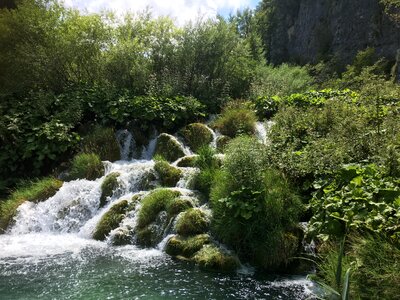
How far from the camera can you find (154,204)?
7.95 meters

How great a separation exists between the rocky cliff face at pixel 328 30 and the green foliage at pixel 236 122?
1533 cm

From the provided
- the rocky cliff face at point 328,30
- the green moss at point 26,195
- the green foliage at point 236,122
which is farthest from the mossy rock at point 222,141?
the rocky cliff face at point 328,30

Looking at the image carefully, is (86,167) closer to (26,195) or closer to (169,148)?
(26,195)

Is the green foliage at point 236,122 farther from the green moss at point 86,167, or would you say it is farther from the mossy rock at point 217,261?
the mossy rock at point 217,261

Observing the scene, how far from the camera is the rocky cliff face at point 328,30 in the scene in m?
26.0

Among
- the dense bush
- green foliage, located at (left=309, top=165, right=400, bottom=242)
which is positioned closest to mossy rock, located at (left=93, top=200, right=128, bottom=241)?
the dense bush

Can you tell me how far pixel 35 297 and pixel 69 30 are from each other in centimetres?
1160

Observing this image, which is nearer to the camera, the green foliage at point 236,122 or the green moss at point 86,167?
the green moss at point 86,167

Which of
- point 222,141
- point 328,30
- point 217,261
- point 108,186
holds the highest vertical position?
point 328,30

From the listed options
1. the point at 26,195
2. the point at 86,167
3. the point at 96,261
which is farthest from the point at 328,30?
the point at 96,261

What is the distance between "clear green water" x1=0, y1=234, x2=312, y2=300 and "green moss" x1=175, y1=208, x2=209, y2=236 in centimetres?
62

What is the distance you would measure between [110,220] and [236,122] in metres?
5.38

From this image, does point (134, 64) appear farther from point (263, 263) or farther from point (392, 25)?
point (392, 25)

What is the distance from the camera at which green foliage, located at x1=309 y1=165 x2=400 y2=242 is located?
15.2 feet
